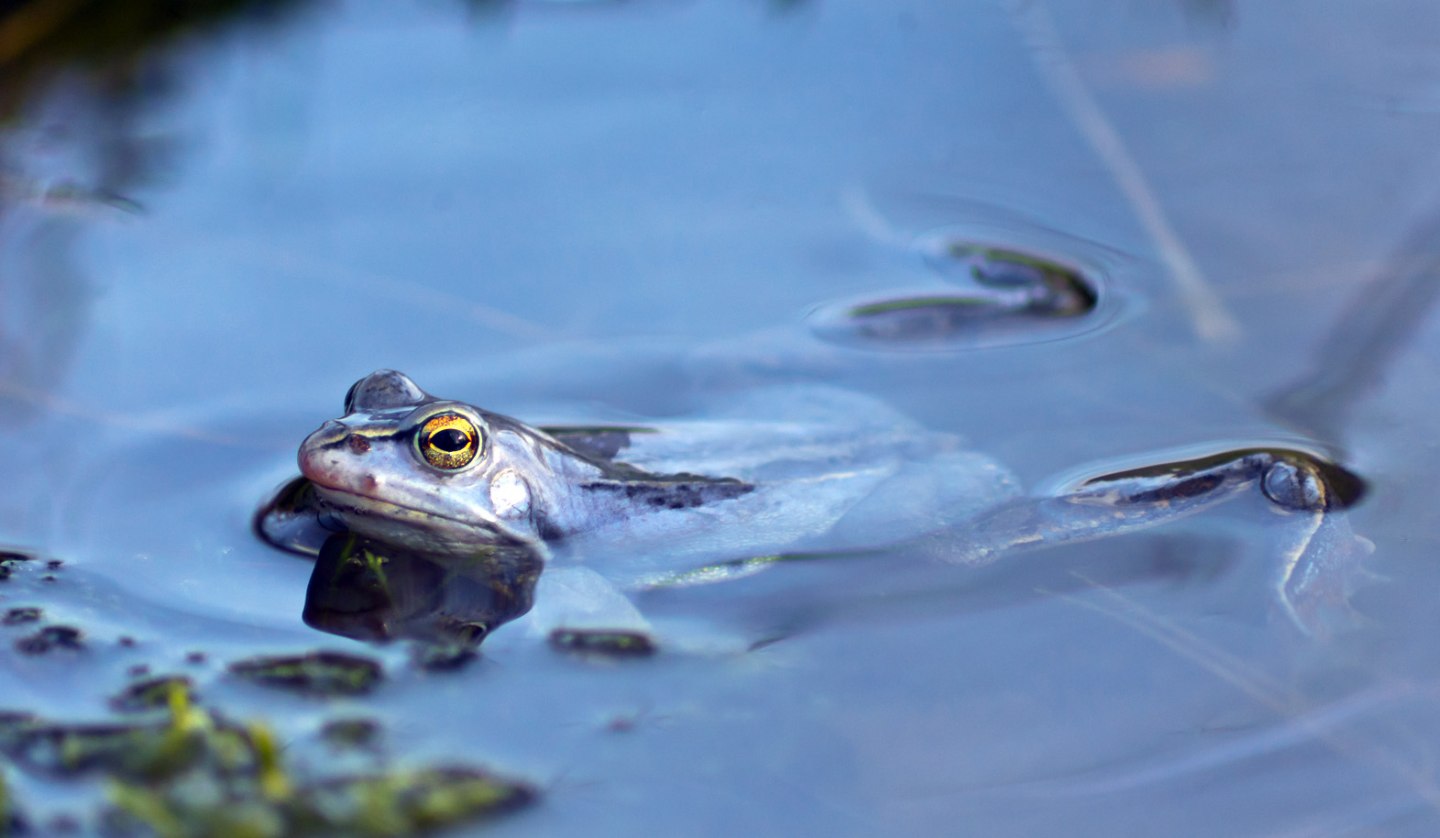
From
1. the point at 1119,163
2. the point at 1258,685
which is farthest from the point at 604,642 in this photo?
the point at 1119,163

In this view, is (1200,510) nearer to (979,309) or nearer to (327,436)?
(979,309)

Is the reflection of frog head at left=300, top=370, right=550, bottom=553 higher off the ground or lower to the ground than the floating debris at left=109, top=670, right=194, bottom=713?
higher

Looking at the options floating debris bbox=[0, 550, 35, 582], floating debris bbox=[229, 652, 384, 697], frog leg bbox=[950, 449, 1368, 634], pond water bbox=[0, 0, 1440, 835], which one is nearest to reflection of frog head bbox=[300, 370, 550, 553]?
pond water bbox=[0, 0, 1440, 835]

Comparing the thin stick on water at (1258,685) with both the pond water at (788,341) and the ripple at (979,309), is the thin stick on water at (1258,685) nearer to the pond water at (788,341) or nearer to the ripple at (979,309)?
the pond water at (788,341)

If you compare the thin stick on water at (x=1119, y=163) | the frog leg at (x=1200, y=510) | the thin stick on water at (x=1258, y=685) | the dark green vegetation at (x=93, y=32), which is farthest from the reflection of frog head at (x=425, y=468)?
the dark green vegetation at (x=93, y=32)

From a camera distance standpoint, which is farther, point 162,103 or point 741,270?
point 162,103

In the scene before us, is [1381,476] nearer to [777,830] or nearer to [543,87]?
[777,830]

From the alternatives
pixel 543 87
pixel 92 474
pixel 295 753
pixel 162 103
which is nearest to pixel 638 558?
pixel 295 753

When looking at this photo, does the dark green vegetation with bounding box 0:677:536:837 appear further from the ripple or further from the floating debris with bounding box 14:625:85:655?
the ripple
